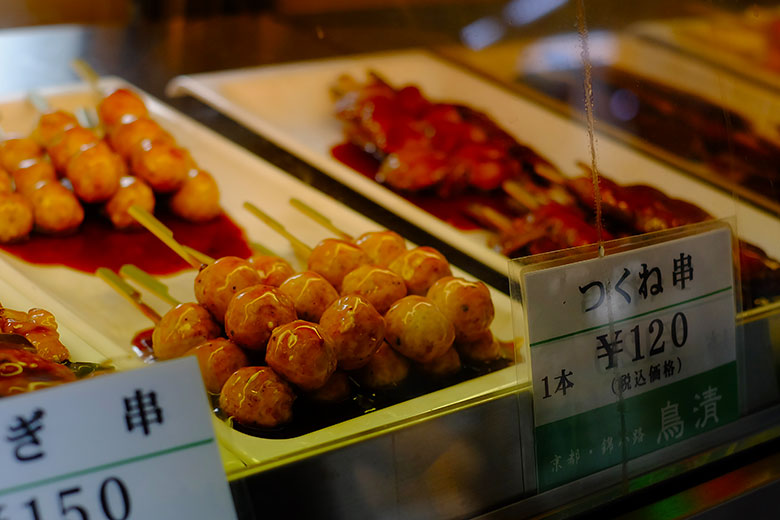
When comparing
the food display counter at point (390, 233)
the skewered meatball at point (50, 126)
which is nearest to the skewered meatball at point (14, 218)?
the food display counter at point (390, 233)

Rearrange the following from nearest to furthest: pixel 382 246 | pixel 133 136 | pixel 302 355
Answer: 1. pixel 302 355
2. pixel 382 246
3. pixel 133 136

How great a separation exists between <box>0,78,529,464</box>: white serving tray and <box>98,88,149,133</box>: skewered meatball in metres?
0.11

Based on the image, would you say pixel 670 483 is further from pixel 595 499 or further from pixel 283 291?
pixel 283 291

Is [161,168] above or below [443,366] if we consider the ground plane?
above

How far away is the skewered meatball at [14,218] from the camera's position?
5.46 ft

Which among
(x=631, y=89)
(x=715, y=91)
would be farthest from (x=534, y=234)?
(x=715, y=91)

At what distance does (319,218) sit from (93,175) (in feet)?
1.68

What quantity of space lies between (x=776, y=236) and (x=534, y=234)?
0.46 m

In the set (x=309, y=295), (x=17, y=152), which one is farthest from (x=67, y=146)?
(x=309, y=295)

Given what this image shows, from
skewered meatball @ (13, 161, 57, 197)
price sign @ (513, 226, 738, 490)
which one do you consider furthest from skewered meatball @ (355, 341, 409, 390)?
skewered meatball @ (13, 161, 57, 197)

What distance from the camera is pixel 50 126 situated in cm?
202

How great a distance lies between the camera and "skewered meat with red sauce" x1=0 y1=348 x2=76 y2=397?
2.70 ft

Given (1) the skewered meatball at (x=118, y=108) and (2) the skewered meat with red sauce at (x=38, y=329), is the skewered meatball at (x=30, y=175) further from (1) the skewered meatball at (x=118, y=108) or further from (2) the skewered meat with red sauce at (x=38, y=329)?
(2) the skewered meat with red sauce at (x=38, y=329)

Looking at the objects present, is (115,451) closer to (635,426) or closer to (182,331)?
(182,331)
